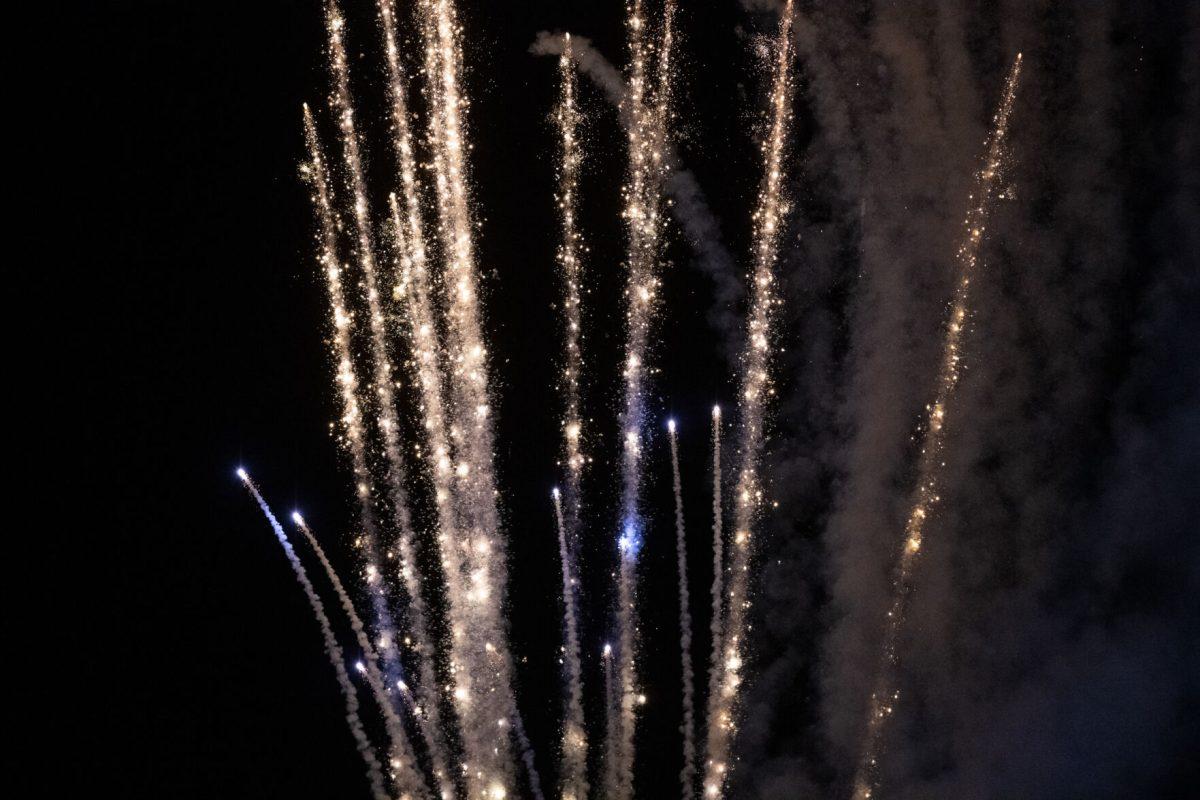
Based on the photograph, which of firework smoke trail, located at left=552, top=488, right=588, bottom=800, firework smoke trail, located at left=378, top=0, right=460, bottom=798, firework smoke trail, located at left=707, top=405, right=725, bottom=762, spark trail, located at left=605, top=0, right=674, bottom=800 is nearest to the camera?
firework smoke trail, located at left=378, top=0, right=460, bottom=798

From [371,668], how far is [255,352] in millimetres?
2443

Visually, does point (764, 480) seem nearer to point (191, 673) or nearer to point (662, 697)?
point (662, 697)

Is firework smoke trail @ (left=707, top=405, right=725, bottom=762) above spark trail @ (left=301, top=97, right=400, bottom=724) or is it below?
below

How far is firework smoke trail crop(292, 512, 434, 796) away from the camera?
655 cm

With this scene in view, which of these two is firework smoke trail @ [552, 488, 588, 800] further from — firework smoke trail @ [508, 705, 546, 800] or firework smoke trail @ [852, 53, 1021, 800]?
firework smoke trail @ [852, 53, 1021, 800]

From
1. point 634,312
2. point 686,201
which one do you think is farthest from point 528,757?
point 686,201

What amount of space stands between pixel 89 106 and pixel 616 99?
3.71 m

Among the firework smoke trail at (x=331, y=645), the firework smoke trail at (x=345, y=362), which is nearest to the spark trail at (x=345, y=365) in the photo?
the firework smoke trail at (x=345, y=362)

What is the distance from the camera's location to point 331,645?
6758 mm

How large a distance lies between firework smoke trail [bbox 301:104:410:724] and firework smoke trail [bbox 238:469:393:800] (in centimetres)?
40

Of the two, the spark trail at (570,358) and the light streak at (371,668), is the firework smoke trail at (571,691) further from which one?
the light streak at (371,668)

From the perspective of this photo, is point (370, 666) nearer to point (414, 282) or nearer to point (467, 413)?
point (467, 413)

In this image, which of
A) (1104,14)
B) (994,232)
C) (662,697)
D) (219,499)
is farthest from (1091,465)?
(219,499)

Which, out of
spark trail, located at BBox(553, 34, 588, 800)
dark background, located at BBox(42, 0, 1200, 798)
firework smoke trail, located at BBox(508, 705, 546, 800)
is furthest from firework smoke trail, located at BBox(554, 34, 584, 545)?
firework smoke trail, located at BBox(508, 705, 546, 800)
